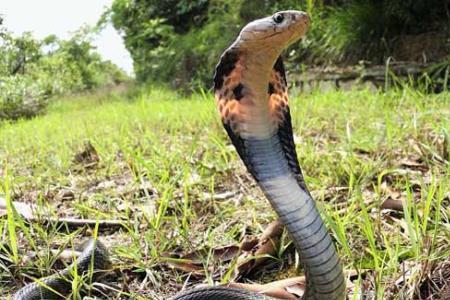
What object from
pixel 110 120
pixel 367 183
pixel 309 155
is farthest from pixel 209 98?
pixel 367 183

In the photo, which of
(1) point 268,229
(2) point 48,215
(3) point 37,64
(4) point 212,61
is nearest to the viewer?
(1) point 268,229

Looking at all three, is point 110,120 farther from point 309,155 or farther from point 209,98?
point 309,155

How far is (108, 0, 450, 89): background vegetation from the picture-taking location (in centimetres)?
667

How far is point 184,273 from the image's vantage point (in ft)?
6.23

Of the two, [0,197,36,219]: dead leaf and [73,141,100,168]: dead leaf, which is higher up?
[0,197,36,219]: dead leaf

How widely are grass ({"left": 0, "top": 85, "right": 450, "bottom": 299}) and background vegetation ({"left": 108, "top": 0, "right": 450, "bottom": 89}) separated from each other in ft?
8.95

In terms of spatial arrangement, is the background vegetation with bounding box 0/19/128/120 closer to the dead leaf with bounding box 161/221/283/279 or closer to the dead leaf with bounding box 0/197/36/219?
the dead leaf with bounding box 0/197/36/219

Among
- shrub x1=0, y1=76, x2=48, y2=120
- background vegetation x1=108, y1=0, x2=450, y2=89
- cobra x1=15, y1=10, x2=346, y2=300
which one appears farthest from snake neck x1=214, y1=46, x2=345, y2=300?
shrub x1=0, y1=76, x2=48, y2=120

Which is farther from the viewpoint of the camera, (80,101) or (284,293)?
(80,101)

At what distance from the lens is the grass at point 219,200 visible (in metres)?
1.68

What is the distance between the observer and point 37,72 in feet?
25.5

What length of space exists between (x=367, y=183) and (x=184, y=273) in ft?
2.84

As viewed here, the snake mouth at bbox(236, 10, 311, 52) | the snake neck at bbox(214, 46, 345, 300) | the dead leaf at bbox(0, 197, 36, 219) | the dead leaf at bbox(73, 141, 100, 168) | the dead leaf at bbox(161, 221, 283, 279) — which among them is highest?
the snake mouth at bbox(236, 10, 311, 52)

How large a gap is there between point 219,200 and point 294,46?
6.20 metres
